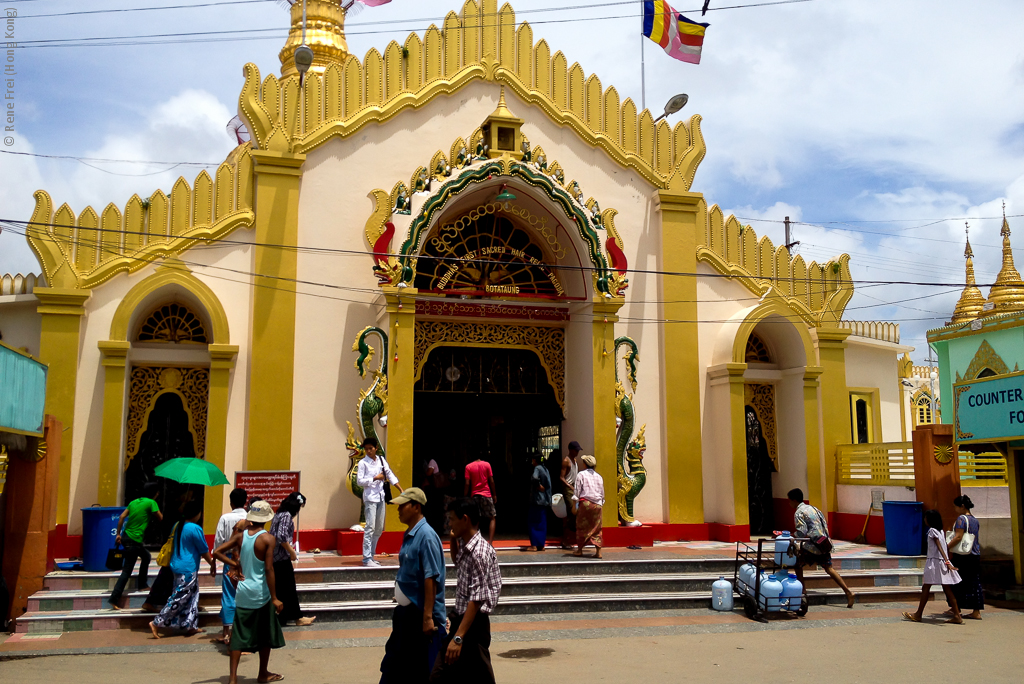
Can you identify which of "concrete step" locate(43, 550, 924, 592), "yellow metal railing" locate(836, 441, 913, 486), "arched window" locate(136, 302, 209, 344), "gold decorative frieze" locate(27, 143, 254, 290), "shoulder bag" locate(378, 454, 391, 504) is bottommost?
"concrete step" locate(43, 550, 924, 592)

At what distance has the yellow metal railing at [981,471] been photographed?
42.1 ft

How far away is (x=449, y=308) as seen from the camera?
13258 mm

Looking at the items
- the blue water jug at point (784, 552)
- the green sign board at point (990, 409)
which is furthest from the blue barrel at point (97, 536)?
the green sign board at point (990, 409)

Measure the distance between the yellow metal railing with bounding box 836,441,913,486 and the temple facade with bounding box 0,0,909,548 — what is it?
0.30m

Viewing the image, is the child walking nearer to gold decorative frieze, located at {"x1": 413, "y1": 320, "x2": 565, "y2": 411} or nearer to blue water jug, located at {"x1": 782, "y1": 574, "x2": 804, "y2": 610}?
blue water jug, located at {"x1": 782, "y1": 574, "x2": 804, "y2": 610}

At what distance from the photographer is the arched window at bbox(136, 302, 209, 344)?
1243cm

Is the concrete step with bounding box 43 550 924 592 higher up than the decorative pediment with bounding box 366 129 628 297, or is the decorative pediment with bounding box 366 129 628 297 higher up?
the decorative pediment with bounding box 366 129 628 297

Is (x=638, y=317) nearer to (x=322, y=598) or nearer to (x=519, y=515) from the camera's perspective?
(x=519, y=515)

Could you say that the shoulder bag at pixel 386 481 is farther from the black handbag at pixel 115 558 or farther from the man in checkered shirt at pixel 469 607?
the man in checkered shirt at pixel 469 607

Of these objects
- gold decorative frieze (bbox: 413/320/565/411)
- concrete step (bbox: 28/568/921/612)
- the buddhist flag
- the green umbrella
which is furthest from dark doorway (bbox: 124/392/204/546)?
the buddhist flag

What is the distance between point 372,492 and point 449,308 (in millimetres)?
3538

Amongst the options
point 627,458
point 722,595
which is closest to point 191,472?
point 722,595

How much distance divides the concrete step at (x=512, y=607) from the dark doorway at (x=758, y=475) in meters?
3.64

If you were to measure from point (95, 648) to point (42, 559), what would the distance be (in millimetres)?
2003
